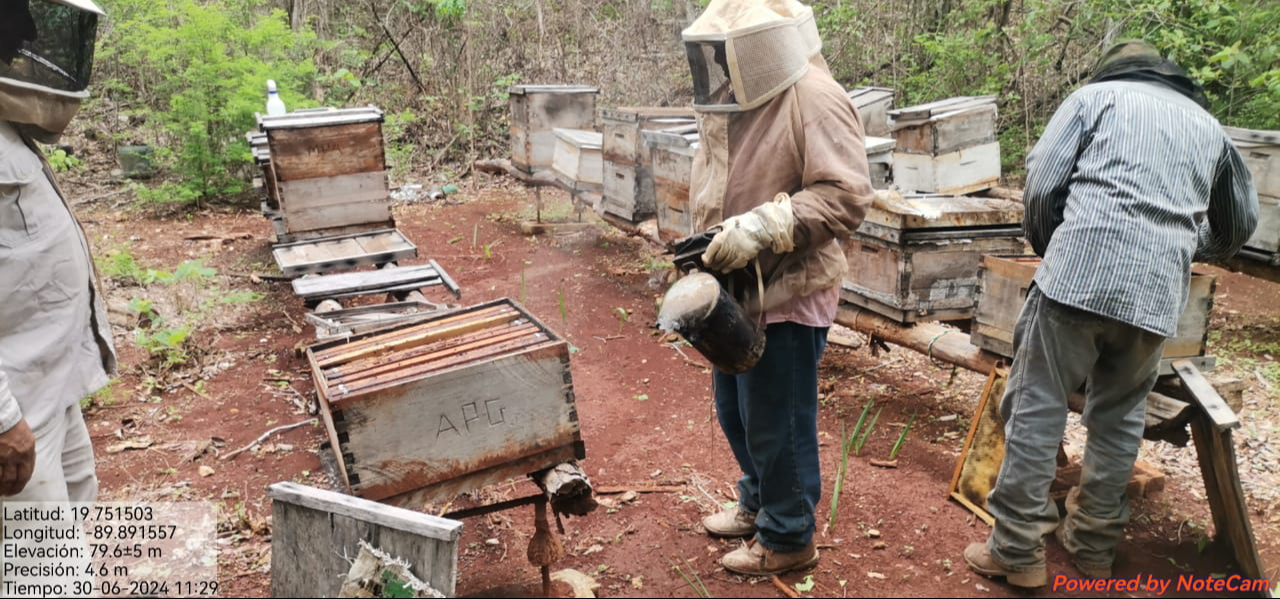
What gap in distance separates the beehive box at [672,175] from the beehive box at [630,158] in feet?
1.64

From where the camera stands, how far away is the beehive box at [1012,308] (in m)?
3.05

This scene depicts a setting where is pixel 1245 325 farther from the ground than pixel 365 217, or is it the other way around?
pixel 365 217

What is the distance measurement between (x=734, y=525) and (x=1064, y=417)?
1.20 m

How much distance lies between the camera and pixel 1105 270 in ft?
8.13

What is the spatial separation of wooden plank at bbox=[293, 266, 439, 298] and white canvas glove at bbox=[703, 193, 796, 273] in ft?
10.6

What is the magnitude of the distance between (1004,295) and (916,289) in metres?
0.55

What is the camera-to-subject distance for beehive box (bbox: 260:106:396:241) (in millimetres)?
5766

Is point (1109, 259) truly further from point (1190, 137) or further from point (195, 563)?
point (195, 563)

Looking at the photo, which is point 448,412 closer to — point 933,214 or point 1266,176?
point 933,214

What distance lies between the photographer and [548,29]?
12.5m

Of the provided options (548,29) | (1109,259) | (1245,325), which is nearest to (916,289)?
(1109,259)

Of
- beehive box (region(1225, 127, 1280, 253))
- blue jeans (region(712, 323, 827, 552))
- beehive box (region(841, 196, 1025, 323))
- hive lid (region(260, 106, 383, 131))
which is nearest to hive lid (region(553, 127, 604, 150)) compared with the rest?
hive lid (region(260, 106, 383, 131))

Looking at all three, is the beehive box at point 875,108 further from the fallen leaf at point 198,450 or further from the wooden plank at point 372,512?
the wooden plank at point 372,512

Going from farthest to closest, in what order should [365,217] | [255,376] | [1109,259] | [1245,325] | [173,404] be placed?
[365,217] < [1245,325] < [255,376] < [173,404] < [1109,259]
